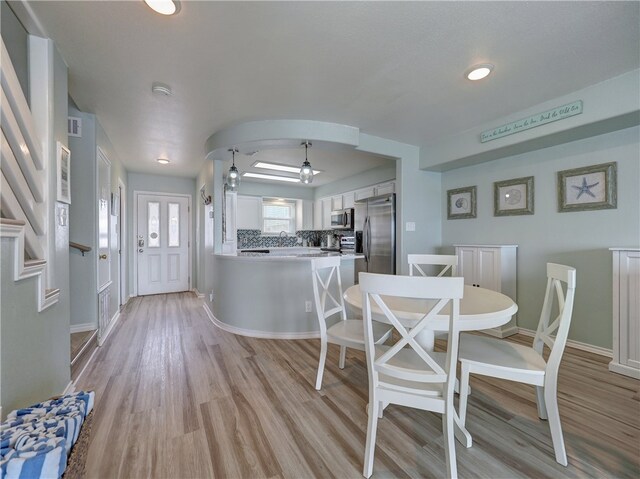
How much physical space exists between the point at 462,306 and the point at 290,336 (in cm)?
213

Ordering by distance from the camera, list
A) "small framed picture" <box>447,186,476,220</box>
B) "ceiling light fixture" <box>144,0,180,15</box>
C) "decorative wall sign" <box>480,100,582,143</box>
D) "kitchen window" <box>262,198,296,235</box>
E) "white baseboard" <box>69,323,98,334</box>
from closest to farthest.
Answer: "ceiling light fixture" <box>144,0,180,15</box>
"decorative wall sign" <box>480,100,582,143</box>
"white baseboard" <box>69,323,98,334</box>
"small framed picture" <box>447,186,476,220</box>
"kitchen window" <box>262,198,296,235</box>

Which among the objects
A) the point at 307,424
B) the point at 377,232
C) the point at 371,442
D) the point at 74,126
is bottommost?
the point at 307,424

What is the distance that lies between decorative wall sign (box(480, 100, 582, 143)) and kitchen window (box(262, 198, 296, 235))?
4.46 metres

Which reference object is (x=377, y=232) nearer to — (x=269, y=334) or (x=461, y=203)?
(x=461, y=203)

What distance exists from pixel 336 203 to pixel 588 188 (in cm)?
400

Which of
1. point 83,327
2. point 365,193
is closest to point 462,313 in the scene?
point 83,327

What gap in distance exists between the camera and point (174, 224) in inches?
229

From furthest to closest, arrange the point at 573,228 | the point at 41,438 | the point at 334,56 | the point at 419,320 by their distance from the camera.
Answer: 1. the point at 573,228
2. the point at 334,56
3. the point at 419,320
4. the point at 41,438

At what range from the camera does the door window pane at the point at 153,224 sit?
5574mm

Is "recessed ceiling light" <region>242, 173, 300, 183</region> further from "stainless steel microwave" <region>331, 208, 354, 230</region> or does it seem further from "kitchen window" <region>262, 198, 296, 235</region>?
"stainless steel microwave" <region>331, 208, 354, 230</region>

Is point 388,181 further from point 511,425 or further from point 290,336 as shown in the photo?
point 511,425

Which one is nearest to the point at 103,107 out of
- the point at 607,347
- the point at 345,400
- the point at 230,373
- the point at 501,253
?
the point at 230,373

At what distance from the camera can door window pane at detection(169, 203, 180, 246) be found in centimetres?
577

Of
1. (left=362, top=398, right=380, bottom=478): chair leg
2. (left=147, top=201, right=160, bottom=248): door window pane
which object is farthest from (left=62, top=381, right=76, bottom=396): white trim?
(left=147, top=201, right=160, bottom=248): door window pane
